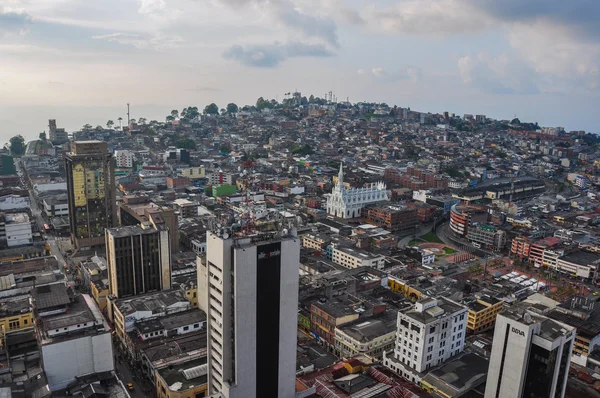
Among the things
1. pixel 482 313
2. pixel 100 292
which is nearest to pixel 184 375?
pixel 100 292

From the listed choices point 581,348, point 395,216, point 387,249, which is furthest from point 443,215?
point 581,348

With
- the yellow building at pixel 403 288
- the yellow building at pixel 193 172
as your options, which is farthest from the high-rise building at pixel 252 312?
the yellow building at pixel 193 172

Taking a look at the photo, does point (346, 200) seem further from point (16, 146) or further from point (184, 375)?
point (16, 146)

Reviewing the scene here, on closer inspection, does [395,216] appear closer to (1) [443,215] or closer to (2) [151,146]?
(1) [443,215]

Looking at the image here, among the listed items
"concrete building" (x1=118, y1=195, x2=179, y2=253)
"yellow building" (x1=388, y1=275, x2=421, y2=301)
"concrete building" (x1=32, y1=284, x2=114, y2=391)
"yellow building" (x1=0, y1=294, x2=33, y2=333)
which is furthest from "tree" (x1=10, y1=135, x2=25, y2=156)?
"yellow building" (x1=388, y1=275, x2=421, y2=301)

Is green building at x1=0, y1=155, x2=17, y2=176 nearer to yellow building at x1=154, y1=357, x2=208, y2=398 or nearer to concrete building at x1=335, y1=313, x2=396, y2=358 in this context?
yellow building at x1=154, y1=357, x2=208, y2=398

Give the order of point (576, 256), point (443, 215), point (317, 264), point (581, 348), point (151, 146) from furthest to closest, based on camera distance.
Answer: point (151, 146)
point (443, 215)
point (576, 256)
point (317, 264)
point (581, 348)
